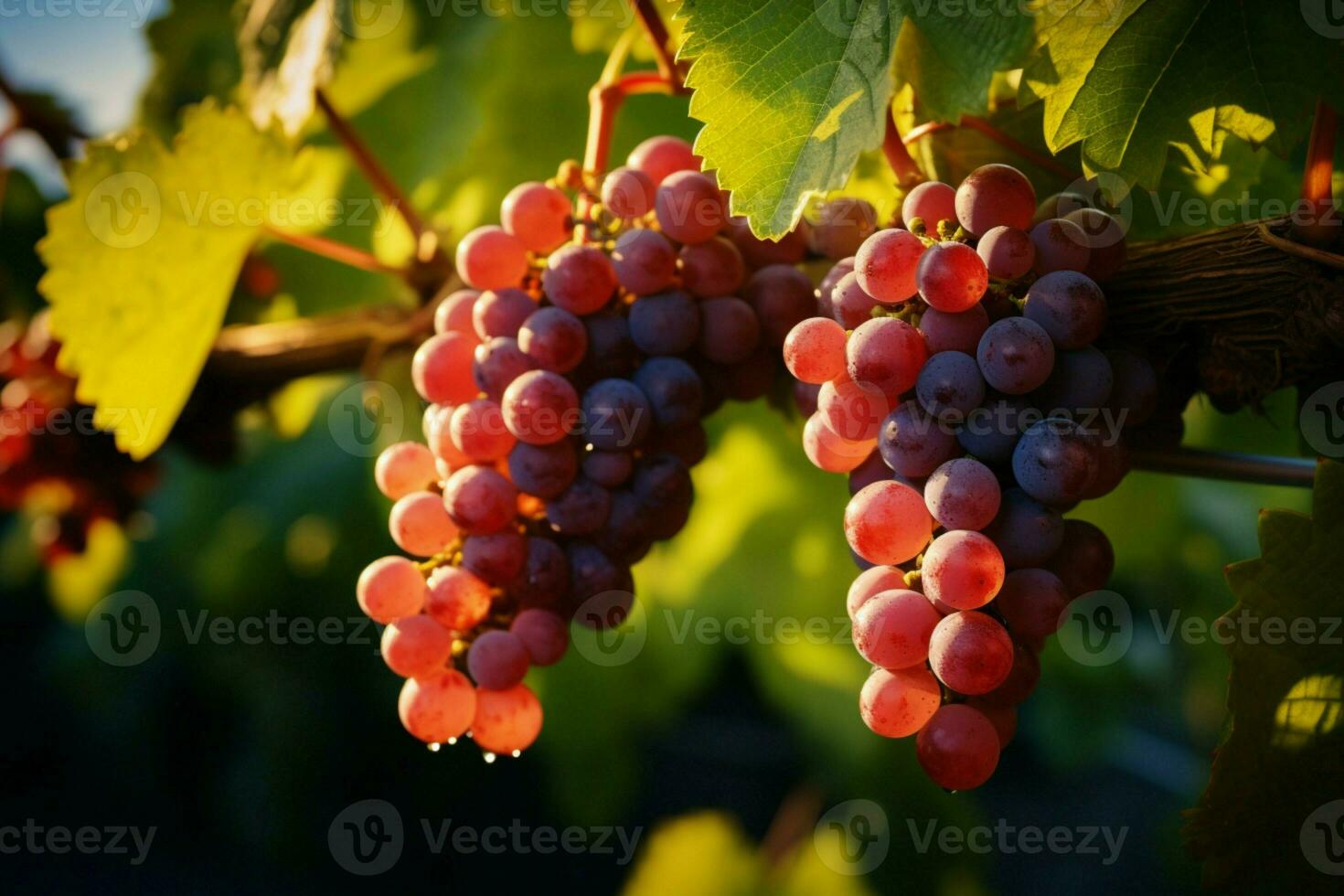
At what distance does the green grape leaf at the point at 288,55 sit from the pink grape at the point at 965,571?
0.68 m

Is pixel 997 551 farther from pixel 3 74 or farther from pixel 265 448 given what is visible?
pixel 265 448

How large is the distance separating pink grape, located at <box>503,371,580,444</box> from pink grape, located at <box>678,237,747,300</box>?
103mm

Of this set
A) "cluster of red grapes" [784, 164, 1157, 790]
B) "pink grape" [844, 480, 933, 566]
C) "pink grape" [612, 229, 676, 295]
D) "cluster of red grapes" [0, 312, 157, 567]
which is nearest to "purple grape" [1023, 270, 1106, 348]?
"cluster of red grapes" [784, 164, 1157, 790]

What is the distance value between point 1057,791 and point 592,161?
2134 millimetres

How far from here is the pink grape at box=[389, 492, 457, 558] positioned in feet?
2.01

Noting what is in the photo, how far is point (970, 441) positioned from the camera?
1.63 ft

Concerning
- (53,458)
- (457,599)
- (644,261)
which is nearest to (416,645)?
(457,599)

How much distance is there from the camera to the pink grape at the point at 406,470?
0.64m

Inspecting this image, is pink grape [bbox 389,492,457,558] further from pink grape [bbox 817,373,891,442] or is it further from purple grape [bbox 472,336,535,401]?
pink grape [bbox 817,373,891,442]

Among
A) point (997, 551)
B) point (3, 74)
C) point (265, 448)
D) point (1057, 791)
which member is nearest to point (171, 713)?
point (265, 448)

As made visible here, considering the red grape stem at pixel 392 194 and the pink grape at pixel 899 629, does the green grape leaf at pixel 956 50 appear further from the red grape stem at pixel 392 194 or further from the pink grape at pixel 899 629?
the red grape stem at pixel 392 194

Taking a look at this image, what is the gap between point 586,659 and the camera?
61.2 inches

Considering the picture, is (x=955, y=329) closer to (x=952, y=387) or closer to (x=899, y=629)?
(x=952, y=387)

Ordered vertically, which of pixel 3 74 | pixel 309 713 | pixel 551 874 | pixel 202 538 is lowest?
pixel 551 874
